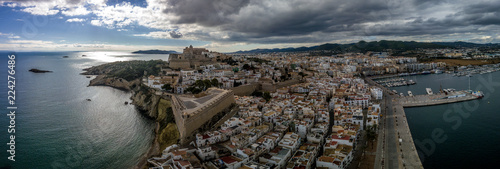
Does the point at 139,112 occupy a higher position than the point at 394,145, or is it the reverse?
the point at 139,112

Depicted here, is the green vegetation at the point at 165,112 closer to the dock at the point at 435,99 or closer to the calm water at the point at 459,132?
the calm water at the point at 459,132

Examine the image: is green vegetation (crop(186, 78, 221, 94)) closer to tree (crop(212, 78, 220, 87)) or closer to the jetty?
tree (crop(212, 78, 220, 87))

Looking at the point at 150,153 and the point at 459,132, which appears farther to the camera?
the point at 459,132

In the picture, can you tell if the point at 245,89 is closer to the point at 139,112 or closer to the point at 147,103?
the point at 147,103

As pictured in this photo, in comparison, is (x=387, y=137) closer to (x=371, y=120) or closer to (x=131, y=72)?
(x=371, y=120)

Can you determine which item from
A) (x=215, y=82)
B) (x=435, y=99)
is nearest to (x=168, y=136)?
(x=215, y=82)

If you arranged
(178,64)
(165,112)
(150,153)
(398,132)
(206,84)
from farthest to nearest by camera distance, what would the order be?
1. (178,64)
2. (206,84)
3. (165,112)
4. (398,132)
5. (150,153)

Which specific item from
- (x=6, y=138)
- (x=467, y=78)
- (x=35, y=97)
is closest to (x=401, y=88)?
(x=467, y=78)
